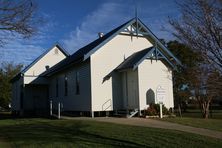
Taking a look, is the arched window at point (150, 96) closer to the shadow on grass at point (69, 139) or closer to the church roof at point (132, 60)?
the church roof at point (132, 60)

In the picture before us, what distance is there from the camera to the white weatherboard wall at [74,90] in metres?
24.5

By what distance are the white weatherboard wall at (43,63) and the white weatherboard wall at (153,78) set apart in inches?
668

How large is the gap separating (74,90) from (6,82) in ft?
140

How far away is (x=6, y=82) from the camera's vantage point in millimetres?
65812

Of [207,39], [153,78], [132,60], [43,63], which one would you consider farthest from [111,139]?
[43,63]

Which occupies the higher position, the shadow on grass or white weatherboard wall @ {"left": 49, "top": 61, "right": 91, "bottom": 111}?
white weatherboard wall @ {"left": 49, "top": 61, "right": 91, "bottom": 111}

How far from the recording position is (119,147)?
11039 mm

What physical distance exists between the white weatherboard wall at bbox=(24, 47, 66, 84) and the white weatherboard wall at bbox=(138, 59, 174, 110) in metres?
17.0

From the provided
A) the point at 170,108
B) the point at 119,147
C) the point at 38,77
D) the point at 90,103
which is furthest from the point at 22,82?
the point at 119,147

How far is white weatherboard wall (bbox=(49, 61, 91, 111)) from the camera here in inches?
963

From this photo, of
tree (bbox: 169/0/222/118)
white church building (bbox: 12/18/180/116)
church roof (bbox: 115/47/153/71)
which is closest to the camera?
tree (bbox: 169/0/222/118)

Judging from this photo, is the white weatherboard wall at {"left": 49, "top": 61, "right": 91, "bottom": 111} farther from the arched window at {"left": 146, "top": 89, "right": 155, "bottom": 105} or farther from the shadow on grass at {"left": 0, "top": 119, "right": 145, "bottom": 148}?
the shadow on grass at {"left": 0, "top": 119, "right": 145, "bottom": 148}

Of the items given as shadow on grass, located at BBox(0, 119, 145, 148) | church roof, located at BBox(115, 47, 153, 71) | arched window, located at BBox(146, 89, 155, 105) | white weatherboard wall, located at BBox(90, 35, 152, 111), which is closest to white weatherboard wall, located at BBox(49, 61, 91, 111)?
white weatherboard wall, located at BBox(90, 35, 152, 111)

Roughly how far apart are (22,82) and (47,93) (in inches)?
125
